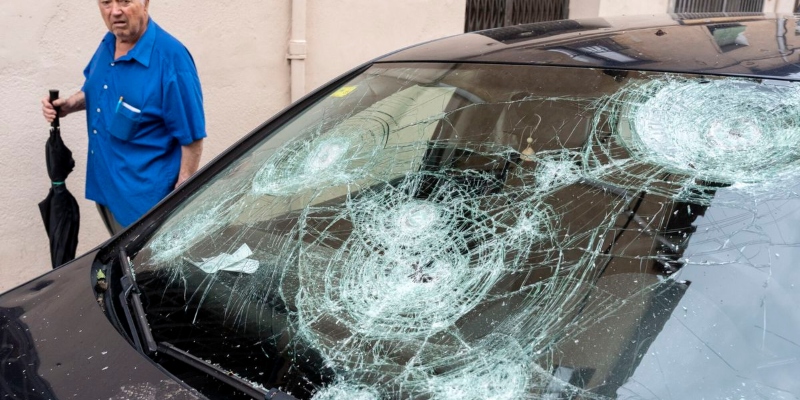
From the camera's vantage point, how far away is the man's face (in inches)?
115

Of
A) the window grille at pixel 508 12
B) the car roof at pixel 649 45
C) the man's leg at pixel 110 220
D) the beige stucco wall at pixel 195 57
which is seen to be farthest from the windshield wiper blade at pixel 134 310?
the window grille at pixel 508 12

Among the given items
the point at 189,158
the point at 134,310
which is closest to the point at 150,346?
the point at 134,310

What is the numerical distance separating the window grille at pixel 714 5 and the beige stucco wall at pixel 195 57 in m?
3.47

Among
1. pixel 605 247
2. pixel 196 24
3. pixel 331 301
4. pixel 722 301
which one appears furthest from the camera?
pixel 196 24

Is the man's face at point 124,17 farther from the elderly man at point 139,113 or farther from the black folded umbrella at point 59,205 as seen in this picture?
the black folded umbrella at point 59,205

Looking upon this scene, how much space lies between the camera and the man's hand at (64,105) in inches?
123

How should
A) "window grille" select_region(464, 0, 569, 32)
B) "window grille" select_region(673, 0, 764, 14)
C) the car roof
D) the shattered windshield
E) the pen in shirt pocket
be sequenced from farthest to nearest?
1. "window grille" select_region(673, 0, 764, 14)
2. "window grille" select_region(464, 0, 569, 32)
3. the pen in shirt pocket
4. the car roof
5. the shattered windshield

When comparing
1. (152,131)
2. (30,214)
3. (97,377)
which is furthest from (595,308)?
(30,214)

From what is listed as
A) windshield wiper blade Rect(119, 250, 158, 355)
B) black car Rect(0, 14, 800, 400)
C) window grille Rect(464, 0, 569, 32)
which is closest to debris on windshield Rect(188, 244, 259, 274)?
black car Rect(0, 14, 800, 400)

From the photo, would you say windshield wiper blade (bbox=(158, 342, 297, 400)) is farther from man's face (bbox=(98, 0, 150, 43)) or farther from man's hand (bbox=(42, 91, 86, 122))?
man's hand (bbox=(42, 91, 86, 122))

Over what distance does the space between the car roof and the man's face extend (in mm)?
1251

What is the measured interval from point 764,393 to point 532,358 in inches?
14.7

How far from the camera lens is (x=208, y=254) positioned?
1817 millimetres

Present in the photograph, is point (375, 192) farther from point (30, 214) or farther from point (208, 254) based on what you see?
point (30, 214)
